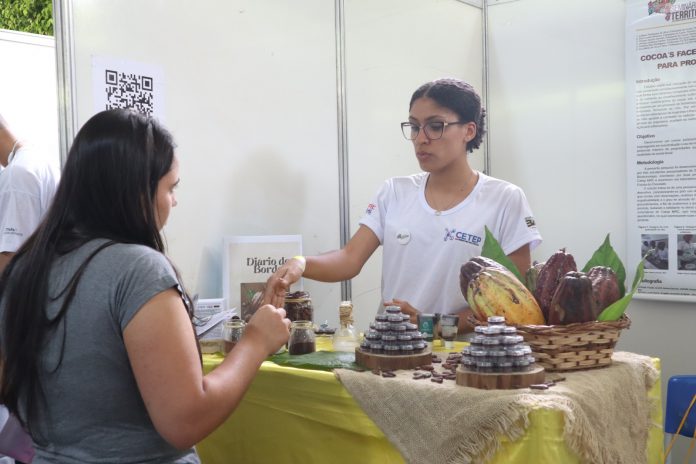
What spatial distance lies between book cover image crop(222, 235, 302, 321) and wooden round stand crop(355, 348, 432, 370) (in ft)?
3.43

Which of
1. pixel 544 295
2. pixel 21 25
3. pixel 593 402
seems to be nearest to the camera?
pixel 593 402

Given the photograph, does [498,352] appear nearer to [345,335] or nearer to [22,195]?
[345,335]

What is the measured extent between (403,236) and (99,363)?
1.49m

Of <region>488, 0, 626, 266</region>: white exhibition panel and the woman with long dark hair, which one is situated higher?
<region>488, 0, 626, 266</region>: white exhibition panel

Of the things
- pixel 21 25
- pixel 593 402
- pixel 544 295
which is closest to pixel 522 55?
pixel 544 295

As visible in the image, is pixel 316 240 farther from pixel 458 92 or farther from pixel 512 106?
pixel 512 106

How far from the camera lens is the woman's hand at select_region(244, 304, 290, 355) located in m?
1.40

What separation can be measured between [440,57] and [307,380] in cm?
257

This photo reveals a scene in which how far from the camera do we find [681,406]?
2467 mm

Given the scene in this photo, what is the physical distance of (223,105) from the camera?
8.94 ft

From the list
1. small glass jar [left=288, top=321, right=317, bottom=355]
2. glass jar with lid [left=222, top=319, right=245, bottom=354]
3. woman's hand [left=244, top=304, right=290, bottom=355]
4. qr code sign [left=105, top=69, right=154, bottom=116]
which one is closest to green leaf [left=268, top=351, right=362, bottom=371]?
small glass jar [left=288, top=321, right=317, bottom=355]

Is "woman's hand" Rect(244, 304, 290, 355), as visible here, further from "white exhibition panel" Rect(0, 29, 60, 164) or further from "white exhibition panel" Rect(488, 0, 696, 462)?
Result: "white exhibition panel" Rect(0, 29, 60, 164)

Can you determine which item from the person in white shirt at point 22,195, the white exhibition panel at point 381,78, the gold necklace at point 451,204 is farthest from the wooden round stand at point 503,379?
the white exhibition panel at point 381,78

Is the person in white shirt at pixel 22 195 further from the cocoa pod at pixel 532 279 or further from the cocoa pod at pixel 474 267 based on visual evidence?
the cocoa pod at pixel 532 279
